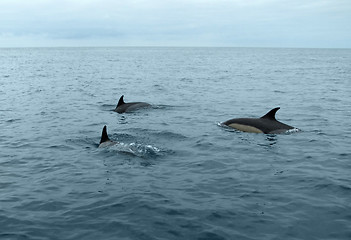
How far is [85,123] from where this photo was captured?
21.0 m

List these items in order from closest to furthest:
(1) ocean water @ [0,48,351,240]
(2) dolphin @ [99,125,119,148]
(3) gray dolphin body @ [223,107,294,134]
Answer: (1) ocean water @ [0,48,351,240]
(2) dolphin @ [99,125,119,148]
(3) gray dolphin body @ [223,107,294,134]

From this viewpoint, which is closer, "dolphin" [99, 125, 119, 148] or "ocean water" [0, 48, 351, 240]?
"ocean water" [0, 48, 351, 240]

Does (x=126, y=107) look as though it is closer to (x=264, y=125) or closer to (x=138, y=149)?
(x=264, y=125)

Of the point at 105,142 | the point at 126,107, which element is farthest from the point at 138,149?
the point at 126,107

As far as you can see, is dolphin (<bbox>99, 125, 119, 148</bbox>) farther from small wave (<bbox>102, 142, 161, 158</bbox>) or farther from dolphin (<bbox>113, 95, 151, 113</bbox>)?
dolphin (<bbox>113, 95, 151, 113</bbox>)

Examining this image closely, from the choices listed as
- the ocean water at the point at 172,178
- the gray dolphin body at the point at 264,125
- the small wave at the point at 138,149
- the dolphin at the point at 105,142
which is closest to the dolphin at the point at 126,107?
the ocean water at the point at 172,178

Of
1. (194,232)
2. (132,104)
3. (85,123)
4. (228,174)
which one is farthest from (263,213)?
(132,104)

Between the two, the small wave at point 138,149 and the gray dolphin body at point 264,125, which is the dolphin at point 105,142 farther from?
the gray dolphin body at point 264,125

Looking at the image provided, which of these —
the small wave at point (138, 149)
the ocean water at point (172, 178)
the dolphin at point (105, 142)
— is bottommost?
the ocean water at point (172, 178)

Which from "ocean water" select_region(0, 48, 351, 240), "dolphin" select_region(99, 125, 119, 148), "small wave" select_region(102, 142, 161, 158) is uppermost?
"dolphin" select_region(99, 125, 119, 148)

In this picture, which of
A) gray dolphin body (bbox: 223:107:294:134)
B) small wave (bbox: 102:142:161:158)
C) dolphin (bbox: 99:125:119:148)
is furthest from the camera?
gray dolphin body (bbox: 223:107:294:134)

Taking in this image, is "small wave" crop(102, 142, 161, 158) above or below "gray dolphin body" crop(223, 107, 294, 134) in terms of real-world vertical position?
below

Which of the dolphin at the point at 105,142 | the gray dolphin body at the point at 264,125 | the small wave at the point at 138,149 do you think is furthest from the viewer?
the gray dolphin body at the point at 264,125

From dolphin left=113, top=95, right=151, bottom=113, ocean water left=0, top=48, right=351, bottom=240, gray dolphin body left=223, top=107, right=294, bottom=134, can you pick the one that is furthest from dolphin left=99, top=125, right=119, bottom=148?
dolphin left=113, top=95, right=151, bottom=113
